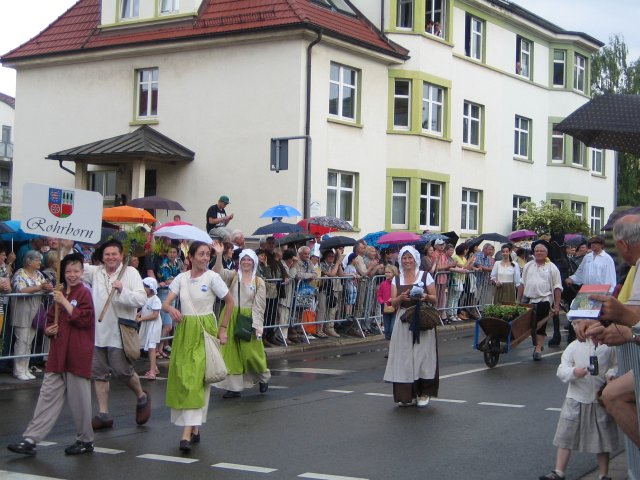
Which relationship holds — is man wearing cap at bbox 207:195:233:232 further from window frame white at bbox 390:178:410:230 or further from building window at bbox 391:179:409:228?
building window at bbox 391:179:409:228

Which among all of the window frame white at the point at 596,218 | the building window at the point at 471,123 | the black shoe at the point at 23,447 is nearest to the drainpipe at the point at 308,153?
the building window at the point at 471,123

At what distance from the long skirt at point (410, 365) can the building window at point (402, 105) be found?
66.4ft

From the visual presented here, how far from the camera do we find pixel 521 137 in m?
38.9

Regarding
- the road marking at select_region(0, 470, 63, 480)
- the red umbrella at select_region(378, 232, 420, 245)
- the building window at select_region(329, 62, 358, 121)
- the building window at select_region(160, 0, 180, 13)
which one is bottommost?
the road marking at select_region(0, 470, 63, 480)

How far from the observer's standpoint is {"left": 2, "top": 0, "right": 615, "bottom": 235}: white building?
27.8m

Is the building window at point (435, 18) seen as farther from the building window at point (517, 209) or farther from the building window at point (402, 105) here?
the building window at point (517, 209)

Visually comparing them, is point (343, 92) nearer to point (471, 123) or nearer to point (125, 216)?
point (471, 123)

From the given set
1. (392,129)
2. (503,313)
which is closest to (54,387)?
(503,313)

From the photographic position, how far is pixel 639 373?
552cm

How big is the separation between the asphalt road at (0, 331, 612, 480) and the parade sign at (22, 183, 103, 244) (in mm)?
1973

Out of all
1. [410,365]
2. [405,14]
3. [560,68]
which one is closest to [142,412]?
[410,365]

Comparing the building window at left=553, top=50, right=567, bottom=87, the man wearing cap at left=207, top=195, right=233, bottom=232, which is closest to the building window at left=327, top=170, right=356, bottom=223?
the man wearing cap at left=207, top=195, right=233, bottom=232

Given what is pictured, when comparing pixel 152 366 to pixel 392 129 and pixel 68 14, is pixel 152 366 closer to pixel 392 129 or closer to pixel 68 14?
pixel 392 129

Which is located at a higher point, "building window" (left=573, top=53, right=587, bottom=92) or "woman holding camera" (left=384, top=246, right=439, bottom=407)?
"building window" (left=573, top=53, right=587, bottom=92)
